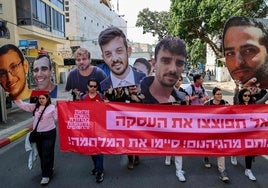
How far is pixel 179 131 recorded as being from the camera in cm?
484

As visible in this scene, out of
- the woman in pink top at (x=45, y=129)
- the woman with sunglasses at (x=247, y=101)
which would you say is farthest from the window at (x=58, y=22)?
the woman with sunglasses at (x=247, y=101)

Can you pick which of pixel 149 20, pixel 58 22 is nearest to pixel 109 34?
pixel 58 22

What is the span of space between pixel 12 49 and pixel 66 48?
31768mm

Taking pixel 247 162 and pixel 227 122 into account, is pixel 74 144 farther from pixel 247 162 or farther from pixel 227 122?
pixel 247 162

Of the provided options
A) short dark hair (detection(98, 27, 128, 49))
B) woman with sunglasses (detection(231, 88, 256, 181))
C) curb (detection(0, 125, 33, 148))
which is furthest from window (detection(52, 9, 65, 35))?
woman with sunglasses (detection(231, 88, 256, 181))

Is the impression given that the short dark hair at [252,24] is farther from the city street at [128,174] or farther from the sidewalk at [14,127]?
the sidewalk at [14,127]

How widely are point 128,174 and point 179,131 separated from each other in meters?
1.31

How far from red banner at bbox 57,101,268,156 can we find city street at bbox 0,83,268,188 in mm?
551

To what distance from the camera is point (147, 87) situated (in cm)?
598

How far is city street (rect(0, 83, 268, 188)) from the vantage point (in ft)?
16.4

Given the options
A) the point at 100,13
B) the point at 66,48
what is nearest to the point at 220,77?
the point at 66,48

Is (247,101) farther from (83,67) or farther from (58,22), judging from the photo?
(58,22)

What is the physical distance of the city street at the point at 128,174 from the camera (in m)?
5.00

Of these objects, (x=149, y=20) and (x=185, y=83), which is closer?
(x=185, y=83)
